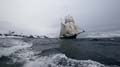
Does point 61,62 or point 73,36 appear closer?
point 61,62

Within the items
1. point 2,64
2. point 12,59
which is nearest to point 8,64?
point 2,64

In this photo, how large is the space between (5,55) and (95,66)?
16.3m

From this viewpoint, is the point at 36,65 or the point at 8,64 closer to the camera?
the point at 36,65

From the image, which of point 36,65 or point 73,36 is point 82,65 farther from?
point 73,36

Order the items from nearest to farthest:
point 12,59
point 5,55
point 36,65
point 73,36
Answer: point 36,65 → point 12,59 → point 5,55 → point 73,36

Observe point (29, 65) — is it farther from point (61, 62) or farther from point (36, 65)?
point (61, 62)

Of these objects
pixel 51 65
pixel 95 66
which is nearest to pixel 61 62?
pixel 51 65

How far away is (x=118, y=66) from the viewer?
65.0 feet

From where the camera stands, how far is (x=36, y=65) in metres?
21.0

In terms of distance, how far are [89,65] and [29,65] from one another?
8131 millimetres

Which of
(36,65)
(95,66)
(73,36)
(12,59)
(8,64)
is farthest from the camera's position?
(73,36)

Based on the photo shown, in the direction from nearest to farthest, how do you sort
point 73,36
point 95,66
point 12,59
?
point 95,66
point 12,59
point 73,36

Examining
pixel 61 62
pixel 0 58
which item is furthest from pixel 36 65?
pixel 0 58

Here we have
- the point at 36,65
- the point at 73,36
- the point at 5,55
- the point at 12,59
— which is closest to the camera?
the point at 36,65
